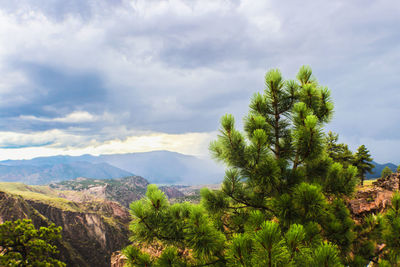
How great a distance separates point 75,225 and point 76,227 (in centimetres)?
135

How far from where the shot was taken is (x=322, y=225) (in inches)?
226

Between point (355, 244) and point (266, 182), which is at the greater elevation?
point (266, 182)

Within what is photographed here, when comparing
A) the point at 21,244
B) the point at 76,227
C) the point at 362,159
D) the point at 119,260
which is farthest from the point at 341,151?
the point at 76,227

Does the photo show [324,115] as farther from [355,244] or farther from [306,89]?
[355,244]

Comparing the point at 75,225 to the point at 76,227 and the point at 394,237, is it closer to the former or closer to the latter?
the point at 76,227

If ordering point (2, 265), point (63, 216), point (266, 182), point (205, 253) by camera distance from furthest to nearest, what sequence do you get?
point (63, 216) → point (2, 265) → point (266, 182) → point (205, 253)

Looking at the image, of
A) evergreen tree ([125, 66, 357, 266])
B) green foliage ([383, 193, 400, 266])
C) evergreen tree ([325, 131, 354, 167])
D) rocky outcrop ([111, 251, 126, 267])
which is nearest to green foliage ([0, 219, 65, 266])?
rocky outcrop ([111, 251, 126, 267])

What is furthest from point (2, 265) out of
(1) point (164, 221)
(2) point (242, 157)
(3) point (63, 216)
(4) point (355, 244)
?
(3) point (63, 216)

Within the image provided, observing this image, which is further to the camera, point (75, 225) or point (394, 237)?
point (75, 225)

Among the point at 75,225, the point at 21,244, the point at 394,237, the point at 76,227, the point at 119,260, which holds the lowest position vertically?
the point at 76,227

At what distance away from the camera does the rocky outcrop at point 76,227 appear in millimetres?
85231

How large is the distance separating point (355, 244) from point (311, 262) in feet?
15.2

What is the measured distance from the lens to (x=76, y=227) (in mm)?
105875

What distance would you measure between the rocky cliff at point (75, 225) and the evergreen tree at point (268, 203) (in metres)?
107
